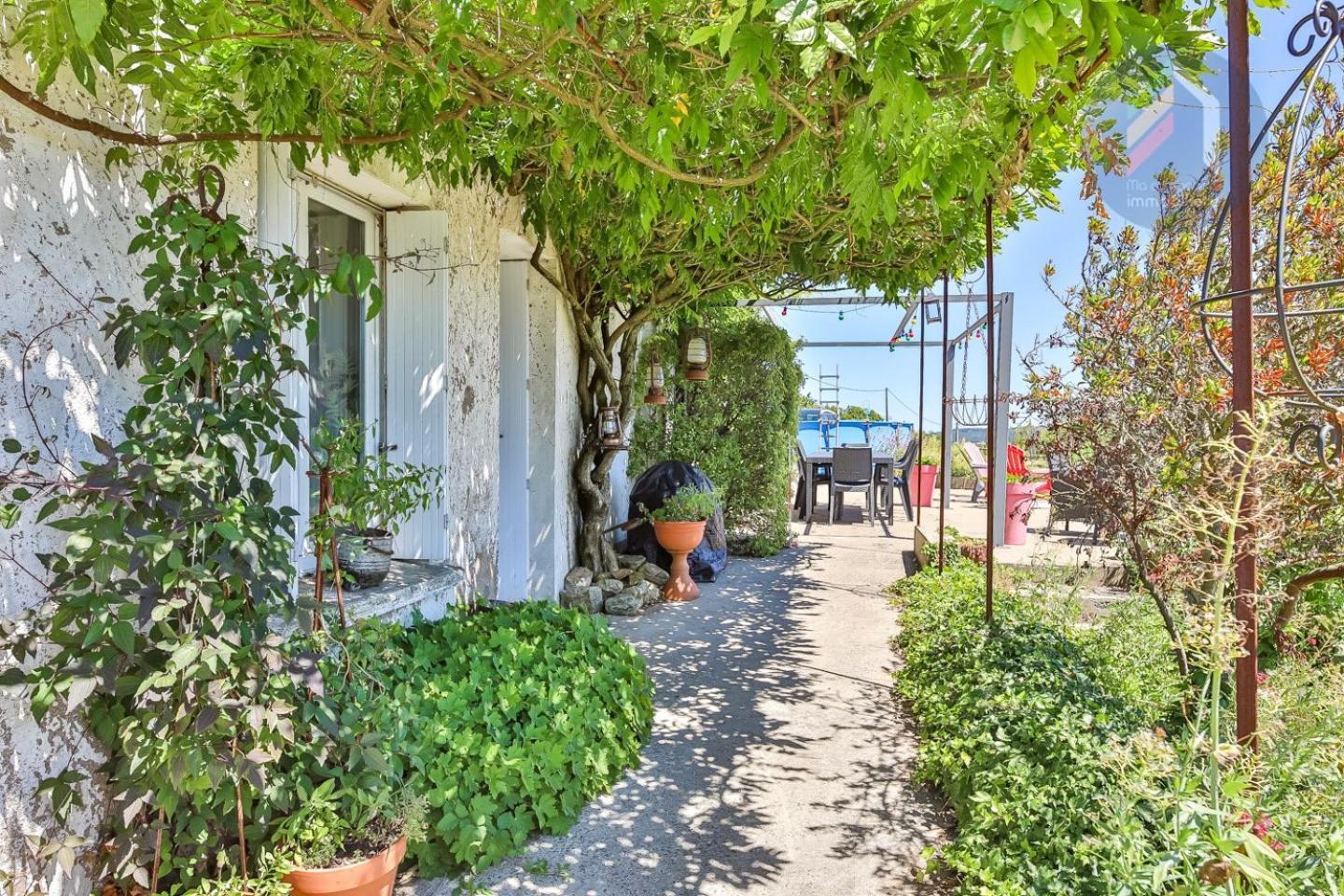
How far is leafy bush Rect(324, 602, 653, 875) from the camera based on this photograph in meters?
2.18

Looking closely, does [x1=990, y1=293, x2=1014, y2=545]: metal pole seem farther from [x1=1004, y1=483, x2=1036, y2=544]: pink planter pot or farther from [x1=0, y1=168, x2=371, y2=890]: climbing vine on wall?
[x1=0, y1=168, x2=371, y2=890]: climbing vine on wall

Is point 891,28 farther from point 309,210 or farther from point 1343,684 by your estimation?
point 309,210

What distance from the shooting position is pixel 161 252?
1.72 metres

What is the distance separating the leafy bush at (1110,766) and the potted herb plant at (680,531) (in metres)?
2.24

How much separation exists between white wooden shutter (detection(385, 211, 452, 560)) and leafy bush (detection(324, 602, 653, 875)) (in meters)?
0.79

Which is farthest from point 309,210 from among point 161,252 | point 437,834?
point 437,834

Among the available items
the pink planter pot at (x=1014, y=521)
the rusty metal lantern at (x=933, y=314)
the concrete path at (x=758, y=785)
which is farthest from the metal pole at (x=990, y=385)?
the rusty metal lantern at (x=933, y=314)

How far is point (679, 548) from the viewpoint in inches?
230

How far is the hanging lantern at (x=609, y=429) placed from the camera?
19.3 feet

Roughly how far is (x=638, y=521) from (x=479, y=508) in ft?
7.86

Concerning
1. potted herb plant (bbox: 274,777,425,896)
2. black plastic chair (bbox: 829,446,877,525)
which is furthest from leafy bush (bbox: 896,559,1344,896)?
black plastic chair (bbox: 829,446,877,525)

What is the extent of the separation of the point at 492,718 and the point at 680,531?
10.9 ft
